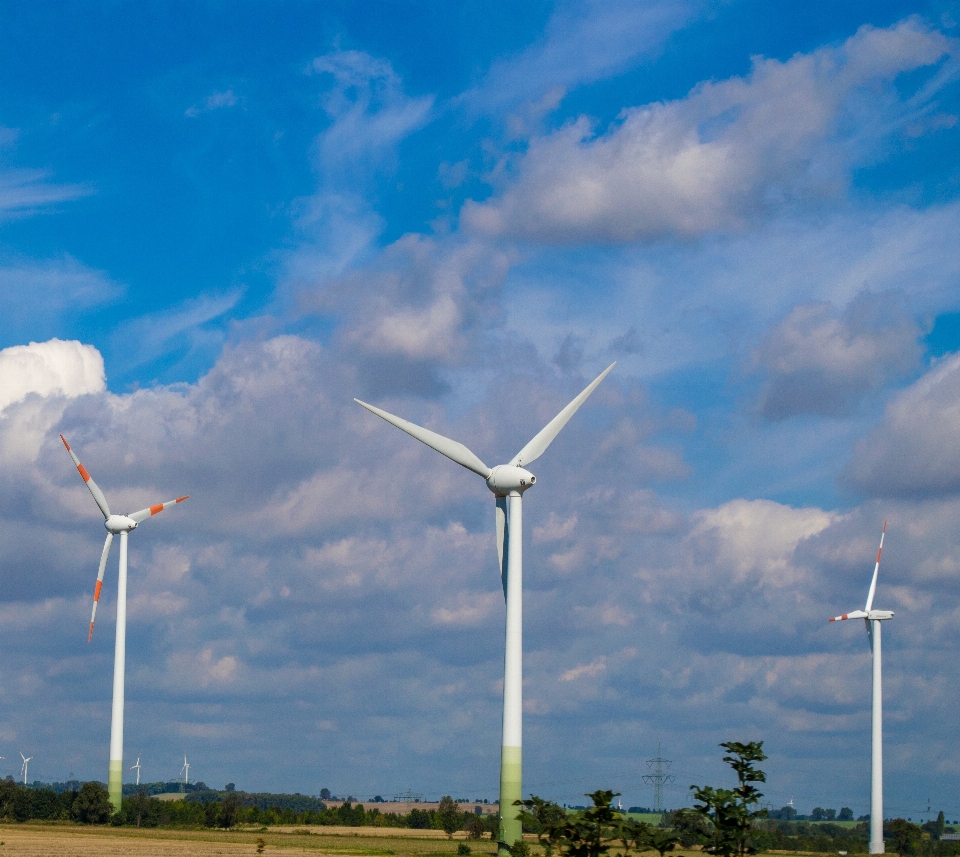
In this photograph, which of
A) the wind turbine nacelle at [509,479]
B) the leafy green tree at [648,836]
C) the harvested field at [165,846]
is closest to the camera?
the leafy green tree at [648,836]

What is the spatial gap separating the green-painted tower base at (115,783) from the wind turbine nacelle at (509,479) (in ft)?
220

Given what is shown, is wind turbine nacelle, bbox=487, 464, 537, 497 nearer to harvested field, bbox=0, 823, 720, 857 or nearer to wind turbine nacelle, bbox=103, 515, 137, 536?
harvested field, bbox=0, 823, 720, 857

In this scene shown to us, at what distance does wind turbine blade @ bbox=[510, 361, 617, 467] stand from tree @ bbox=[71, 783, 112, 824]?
→ 234 ft

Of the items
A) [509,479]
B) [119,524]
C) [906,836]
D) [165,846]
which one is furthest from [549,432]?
[906,836]

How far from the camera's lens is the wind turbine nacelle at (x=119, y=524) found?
452 feet

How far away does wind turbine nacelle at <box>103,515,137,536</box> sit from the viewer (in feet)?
452

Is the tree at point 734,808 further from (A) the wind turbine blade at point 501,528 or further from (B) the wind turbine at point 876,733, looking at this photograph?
(B) the wind turbine at point 876,733

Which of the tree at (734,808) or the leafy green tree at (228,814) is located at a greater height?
the tree at (734,808)

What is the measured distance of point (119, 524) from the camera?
138000 millimetres

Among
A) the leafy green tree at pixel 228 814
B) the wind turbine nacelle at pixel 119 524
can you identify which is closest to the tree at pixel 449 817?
the leafy green tree at pixel 228 814

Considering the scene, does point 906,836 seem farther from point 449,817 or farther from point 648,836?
point 648,836

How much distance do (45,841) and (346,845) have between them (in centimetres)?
2378

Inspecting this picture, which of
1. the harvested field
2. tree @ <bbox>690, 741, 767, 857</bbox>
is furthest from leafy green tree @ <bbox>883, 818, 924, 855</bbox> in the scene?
tree @ <bbox>690, 741, 767, 857</bbox>

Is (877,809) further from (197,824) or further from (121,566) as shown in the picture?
(121,566)
